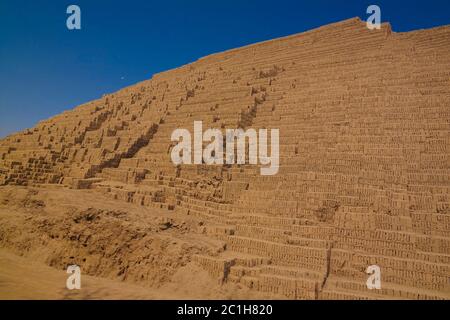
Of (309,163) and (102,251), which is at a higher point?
(309,163)

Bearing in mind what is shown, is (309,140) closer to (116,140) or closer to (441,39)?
(116,140)

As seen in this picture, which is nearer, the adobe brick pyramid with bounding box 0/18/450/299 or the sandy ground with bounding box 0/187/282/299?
the sandy ground with bounding box 0/187/282/299

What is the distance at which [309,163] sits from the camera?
1166cm

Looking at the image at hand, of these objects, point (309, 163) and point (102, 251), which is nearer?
point (102, 251)

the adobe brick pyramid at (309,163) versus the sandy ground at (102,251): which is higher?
the adobe brick pyramid at (309,163)

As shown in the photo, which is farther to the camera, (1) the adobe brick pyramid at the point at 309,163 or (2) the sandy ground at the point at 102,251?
(1) the adobe brick pyramid at the point at 309,163

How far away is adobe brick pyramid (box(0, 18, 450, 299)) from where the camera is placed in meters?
8.15

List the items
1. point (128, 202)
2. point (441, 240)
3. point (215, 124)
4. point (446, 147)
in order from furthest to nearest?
point (215, 124) → point (128, 202) → point (446, 147) → point (441, 240)

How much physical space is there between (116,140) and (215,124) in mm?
5064

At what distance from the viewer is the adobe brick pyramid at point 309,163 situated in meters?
8.15

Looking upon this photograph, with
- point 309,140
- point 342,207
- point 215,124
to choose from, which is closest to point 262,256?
point 342,207

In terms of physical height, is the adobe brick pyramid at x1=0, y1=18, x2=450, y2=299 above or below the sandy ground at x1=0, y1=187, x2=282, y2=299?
above

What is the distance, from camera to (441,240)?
8039 millimetres

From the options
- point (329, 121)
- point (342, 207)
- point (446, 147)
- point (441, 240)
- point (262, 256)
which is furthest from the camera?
point (329, 121)
